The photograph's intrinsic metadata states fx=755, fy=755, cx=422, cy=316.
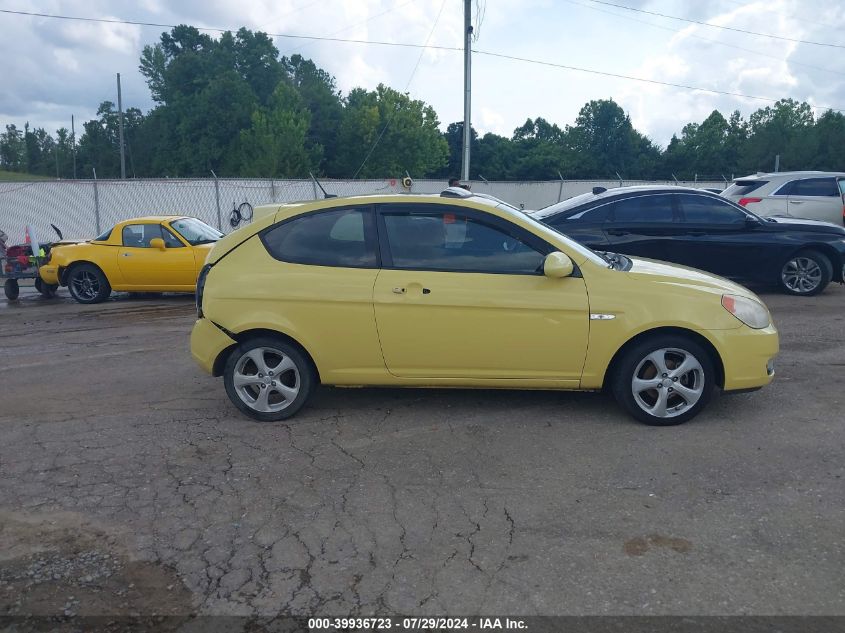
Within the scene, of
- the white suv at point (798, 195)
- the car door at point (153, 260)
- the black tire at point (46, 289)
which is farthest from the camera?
the white suv at point (798, 195)

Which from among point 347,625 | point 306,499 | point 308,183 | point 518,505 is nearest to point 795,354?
point 518,505

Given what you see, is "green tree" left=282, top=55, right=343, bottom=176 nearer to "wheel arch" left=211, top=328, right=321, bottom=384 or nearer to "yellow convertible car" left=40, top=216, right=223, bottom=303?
"yellow convertible car" left=40, top=216, right=223, bottom=303

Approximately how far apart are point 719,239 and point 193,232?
8358mm

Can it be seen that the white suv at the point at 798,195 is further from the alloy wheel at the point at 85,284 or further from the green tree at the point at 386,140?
the green tree at the point at 386,140

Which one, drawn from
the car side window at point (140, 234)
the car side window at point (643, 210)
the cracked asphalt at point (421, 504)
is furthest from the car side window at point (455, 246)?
the car side window at point (140, 234)

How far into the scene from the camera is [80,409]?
619cm

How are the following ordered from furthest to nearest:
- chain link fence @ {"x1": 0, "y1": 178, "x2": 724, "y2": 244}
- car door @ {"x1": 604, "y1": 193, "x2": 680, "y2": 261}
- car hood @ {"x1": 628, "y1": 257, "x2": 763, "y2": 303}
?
chain link fence @ {"x1": 0, "y1": 178, "x2": 724, "y2": 244}
car door @ {"x1": 604, "y1": 193, "x2": 680, "y2": 261}
car hood @ {"x1": 628, "y1": 257, "x2": 763, "y2": 303}

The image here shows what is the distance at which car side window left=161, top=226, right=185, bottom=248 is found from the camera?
12484mm

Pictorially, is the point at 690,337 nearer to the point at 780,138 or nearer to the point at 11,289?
the point at 11,289

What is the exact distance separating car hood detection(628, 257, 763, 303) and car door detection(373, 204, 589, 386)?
56 centimetres

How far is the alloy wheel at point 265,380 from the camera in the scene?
5.61m

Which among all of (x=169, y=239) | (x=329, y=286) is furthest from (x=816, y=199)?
(x=329, y=286)

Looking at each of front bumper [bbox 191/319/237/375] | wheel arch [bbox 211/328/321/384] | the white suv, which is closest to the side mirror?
wheel arch [bbox 211/328/321/384]

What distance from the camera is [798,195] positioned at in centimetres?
1438
